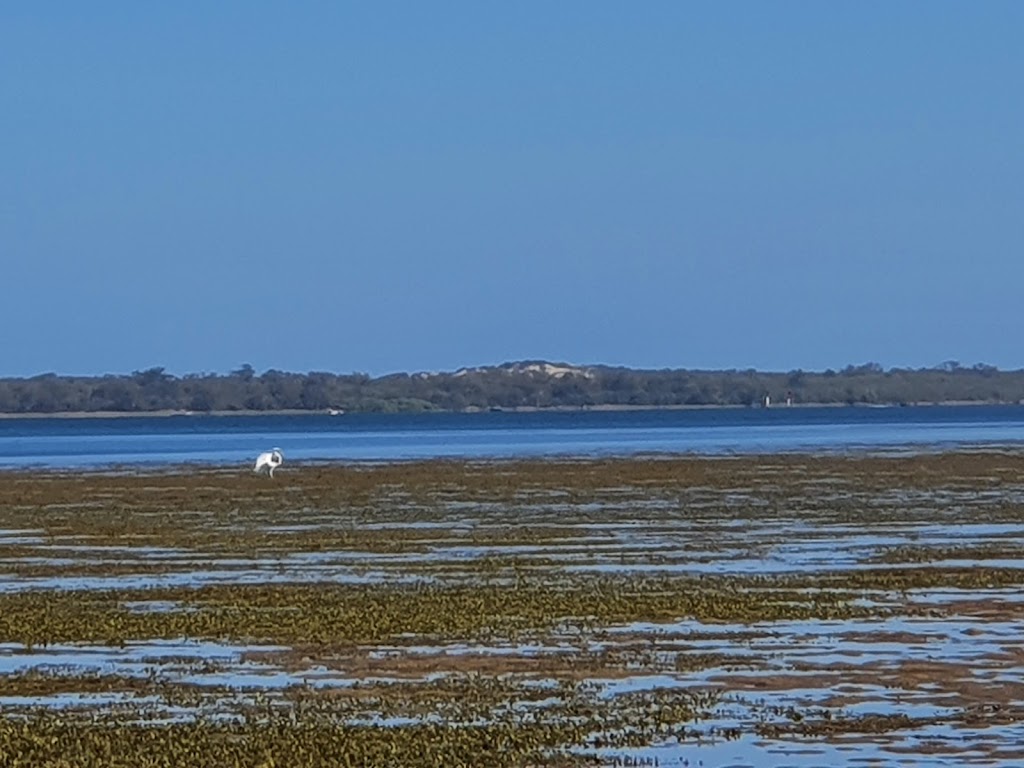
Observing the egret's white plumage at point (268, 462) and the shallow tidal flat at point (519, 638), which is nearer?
the shallow tidal flat at point (519, 638)

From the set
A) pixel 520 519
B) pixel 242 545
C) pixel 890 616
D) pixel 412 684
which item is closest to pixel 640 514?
pixel 520 519

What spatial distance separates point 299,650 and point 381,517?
20.6 m

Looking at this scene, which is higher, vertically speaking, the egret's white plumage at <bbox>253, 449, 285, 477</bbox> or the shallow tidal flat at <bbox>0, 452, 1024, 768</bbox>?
the egret's white plumage at <bbox>253, 449, 285, 477</bbox>

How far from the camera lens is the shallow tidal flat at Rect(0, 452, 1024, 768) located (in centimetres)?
1466

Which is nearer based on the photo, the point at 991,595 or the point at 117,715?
the point at 117,715

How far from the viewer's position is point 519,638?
20.1 m

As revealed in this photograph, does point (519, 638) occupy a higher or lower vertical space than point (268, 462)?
lower

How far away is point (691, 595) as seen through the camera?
77.3 ft

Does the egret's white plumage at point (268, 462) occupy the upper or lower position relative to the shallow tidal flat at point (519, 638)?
upper

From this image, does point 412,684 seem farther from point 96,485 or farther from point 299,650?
point 96,485

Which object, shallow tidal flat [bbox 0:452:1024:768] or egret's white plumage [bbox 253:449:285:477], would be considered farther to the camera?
egret's white plumage [bbox 253:449:285:477]

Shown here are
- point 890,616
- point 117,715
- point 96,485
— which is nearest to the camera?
point 117,715

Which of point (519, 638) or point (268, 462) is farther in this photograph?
point (268, 462)

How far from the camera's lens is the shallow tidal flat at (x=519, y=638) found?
48.1ft
